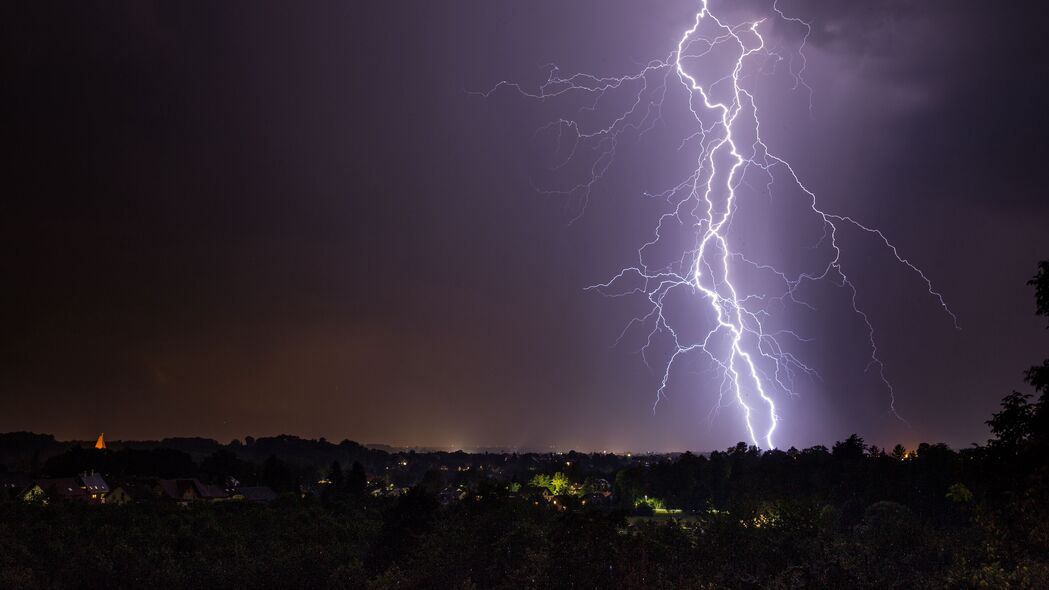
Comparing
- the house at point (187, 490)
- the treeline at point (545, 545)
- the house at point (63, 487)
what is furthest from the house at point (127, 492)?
the treeline at point (545, 545)

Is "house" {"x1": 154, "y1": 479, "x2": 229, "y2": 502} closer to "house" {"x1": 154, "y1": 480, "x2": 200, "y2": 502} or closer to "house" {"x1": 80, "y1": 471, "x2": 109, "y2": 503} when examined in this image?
"house" {"x1": 154, "y1": 480, "x2": 200, "y2": 502}

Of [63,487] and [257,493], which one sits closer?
[63,487]

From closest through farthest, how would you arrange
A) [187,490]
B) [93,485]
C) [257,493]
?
[257,493], [187,490], [93,485]

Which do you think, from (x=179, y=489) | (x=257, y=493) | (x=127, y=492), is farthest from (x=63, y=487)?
(x=257, y=493)

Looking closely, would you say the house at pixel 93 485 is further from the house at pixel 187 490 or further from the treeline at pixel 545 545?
the treeline at pixel 545 545

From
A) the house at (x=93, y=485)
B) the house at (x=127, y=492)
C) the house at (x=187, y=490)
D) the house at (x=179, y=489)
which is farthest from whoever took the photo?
the house at (x=93, y=485)

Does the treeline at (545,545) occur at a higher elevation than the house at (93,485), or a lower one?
lower

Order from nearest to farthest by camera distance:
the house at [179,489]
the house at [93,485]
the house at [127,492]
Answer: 1. the house at [127,492]
2. the house at [179,489]
3. the house at [93,485]

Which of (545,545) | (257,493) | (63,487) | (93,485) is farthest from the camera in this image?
(93,485)

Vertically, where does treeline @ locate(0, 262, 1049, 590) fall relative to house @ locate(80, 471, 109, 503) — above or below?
below

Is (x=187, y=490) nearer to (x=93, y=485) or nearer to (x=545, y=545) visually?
(x=93, y=485)

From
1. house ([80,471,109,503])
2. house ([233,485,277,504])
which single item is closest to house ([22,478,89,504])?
house ([80,471,109,503])

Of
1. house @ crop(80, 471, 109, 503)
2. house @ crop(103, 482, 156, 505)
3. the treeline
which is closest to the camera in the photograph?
the treeline
